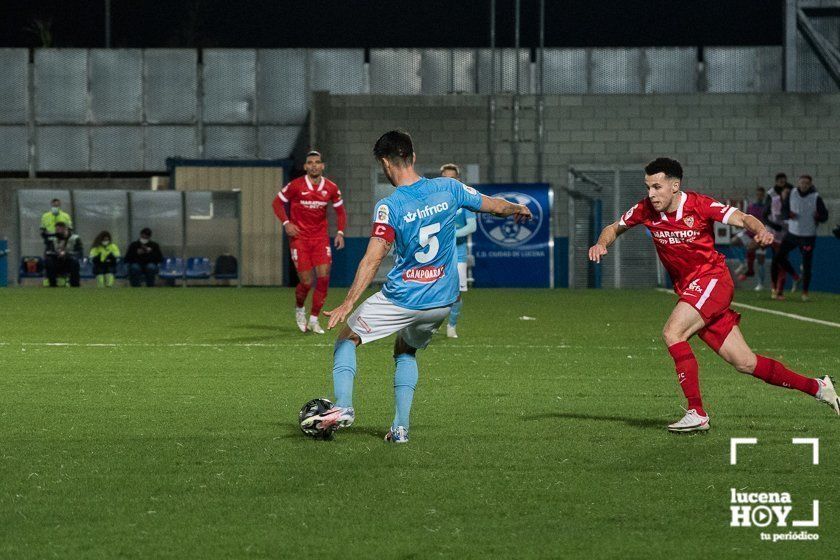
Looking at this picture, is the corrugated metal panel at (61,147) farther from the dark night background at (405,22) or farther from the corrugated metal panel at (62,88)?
the dark night background at (405,22)

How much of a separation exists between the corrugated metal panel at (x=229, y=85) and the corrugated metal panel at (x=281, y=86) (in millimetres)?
276

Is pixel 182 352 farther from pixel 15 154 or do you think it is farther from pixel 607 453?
pixel 15 154

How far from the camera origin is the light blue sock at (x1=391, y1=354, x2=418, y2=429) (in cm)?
748

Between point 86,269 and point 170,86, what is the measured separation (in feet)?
26.9

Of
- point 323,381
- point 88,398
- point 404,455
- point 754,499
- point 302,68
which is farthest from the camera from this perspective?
point 302,68

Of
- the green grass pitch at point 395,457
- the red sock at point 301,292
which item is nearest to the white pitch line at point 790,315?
the green grass pitch at point 395,457

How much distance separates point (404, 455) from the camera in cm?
705

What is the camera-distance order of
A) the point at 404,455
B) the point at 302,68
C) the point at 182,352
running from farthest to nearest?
the point at 302,68, the point at 182,352, the point at 404,455

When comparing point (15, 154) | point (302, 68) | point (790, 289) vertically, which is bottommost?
point (790, 289)

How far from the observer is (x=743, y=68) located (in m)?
38.9

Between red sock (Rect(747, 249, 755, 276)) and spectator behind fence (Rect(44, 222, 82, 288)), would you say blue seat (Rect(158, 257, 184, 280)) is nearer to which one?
spectator behind fence (Rect(44, 222, 82, 288))

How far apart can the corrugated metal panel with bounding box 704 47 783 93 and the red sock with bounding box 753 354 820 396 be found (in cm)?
3179

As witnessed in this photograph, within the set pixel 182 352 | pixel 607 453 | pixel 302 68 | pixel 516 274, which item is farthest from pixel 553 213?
pixel 607 453

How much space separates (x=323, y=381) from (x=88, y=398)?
2002mm
